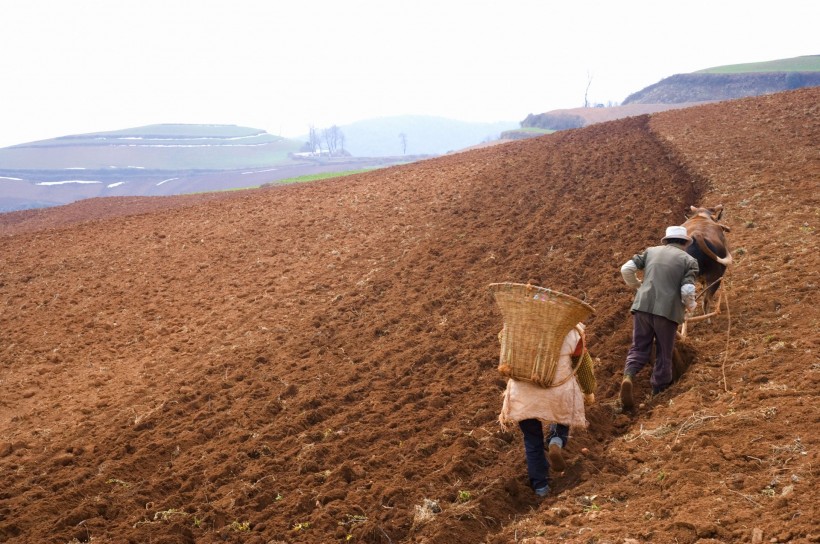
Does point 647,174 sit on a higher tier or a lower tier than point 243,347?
higher

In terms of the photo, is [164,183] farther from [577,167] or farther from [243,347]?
[243,347]

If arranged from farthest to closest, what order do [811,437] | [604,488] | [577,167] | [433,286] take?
1. [577,167]
2. [433,286]
3. [604,488]
4. [811,437]

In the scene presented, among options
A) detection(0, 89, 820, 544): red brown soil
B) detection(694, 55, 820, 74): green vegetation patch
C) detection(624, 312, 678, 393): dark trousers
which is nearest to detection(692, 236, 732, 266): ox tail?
detection(0, 89, 820, 544): red brown soil

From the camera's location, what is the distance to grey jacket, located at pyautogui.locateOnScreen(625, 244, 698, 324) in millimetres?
6453

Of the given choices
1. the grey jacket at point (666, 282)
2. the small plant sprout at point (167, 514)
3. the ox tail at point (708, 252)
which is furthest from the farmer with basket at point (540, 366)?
the ox tail at point (708, 252)

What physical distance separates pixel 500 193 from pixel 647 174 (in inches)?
139

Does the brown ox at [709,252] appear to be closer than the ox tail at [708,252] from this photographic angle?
No

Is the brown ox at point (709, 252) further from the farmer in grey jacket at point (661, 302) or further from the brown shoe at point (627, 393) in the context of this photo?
the brown shoe at point (627, 393)

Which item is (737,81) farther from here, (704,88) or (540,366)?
(540,366)

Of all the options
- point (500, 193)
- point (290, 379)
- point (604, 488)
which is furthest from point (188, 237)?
point (604, 488)

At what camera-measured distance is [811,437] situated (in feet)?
15.6

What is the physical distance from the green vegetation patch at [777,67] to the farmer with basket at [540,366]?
67.3m

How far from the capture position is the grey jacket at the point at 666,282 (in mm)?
6453

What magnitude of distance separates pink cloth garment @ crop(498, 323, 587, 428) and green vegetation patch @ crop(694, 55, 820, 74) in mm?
67234
